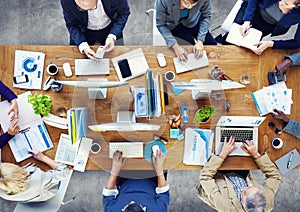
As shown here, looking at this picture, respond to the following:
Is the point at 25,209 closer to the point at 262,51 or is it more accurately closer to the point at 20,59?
the point at 20,59

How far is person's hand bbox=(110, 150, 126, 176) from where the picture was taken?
240 cm

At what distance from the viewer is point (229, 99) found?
2.46m

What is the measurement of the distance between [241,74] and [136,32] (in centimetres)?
118

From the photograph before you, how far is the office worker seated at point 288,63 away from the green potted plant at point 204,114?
52 centimetres

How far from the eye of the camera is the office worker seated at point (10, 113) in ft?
A: 7.76

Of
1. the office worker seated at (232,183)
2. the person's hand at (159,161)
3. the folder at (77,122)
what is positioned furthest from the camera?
the person's hand at (159,161)

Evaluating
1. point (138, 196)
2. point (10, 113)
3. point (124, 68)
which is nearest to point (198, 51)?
point (124, 68)

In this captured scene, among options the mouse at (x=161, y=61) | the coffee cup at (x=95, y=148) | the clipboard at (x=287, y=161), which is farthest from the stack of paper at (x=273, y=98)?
the coffee cup at (x=95, y=148)

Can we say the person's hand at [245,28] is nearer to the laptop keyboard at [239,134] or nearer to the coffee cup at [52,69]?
the laptop keyboard at [239,134]

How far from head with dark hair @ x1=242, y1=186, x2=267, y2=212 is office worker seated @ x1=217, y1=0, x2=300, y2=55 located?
923mm

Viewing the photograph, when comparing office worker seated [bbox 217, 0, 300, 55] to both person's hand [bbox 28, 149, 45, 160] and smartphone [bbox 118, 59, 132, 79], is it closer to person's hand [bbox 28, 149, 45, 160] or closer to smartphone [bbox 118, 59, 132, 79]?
smartphone [bbox 118, 59, 132, 79]

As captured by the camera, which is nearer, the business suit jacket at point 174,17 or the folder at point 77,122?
the folder at point 77,122

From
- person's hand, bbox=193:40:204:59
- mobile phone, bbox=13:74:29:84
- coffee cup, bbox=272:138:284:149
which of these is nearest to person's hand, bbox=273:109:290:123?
coffee cup, bbox=272:138:284:149

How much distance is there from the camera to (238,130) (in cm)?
243
